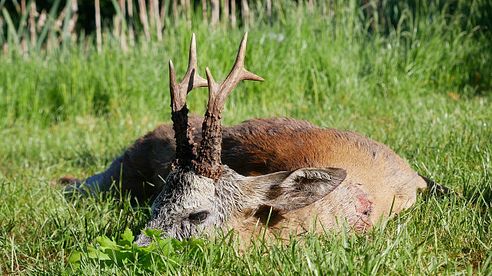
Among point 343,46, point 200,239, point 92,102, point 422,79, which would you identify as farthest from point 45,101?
Answer: point 200,239

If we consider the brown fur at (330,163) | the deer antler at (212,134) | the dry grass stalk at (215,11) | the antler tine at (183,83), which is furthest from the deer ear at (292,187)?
the dry grass stalk at (215,11)

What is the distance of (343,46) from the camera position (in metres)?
9.34

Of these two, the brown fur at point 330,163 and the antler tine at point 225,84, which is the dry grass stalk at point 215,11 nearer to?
the brown fur at point 330,163

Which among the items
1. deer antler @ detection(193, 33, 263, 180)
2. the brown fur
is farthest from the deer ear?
deer antler @ detection(193, 33, 263, 180)

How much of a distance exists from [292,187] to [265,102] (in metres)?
4.70

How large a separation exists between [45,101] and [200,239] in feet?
19.4

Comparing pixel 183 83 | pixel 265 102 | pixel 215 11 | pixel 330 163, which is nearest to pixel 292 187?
pixel 330 163

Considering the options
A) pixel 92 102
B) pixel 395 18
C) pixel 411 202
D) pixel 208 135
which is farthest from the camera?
pixel 395 18

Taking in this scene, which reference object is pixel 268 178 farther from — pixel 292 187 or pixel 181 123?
pixel 181 123

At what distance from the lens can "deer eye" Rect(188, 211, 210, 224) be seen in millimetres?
4043

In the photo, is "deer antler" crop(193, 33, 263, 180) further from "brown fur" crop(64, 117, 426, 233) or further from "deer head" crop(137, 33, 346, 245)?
"brown fur" crop(64, 117, 426, 233)

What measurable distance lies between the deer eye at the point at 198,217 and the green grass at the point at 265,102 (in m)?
0.55

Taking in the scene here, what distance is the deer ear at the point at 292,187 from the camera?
162 inches

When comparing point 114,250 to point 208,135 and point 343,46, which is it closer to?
point 208,135
